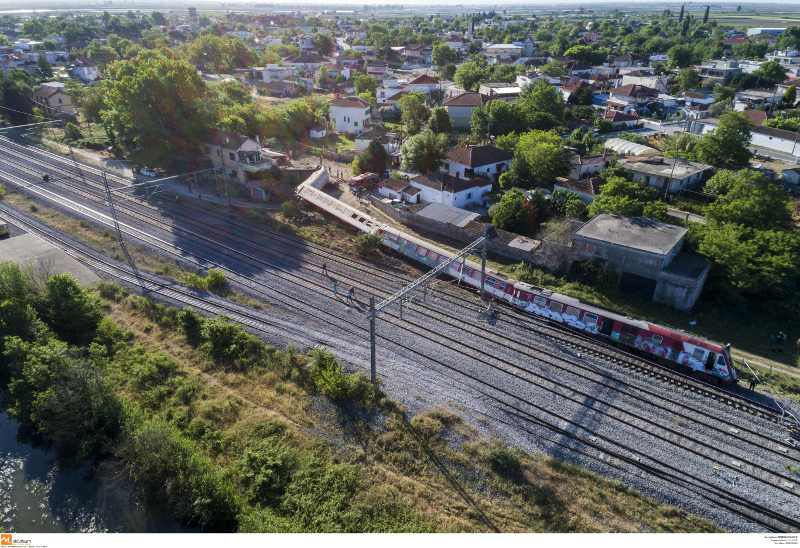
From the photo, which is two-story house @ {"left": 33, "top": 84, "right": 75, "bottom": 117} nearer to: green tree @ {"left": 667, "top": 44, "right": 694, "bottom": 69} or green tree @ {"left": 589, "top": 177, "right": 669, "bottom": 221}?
green tree @ {"left": 589, "top": 177, "right": 669, "bottom": 221}

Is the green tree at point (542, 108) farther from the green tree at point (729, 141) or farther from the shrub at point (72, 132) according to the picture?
the shrub at point (72, 132)

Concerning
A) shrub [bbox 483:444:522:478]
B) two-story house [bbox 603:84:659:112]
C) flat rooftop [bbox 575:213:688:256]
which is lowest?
shrub [bbox 483:444:522:478]

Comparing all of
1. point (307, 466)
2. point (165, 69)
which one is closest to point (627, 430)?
point (307, 466)

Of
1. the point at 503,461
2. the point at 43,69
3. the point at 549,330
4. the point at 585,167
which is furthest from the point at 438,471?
the point at 43,69

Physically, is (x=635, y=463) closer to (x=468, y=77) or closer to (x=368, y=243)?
(x=368, y=243)

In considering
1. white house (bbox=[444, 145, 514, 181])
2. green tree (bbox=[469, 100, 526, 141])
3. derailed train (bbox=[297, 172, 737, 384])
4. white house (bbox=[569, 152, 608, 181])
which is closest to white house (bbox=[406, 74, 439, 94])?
green tree (bbox=[469, 100, 526, 141])

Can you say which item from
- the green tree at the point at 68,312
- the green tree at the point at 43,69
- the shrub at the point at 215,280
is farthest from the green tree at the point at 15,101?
the shrub at the point at 215,280

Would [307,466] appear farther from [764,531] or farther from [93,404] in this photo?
[764,531]
